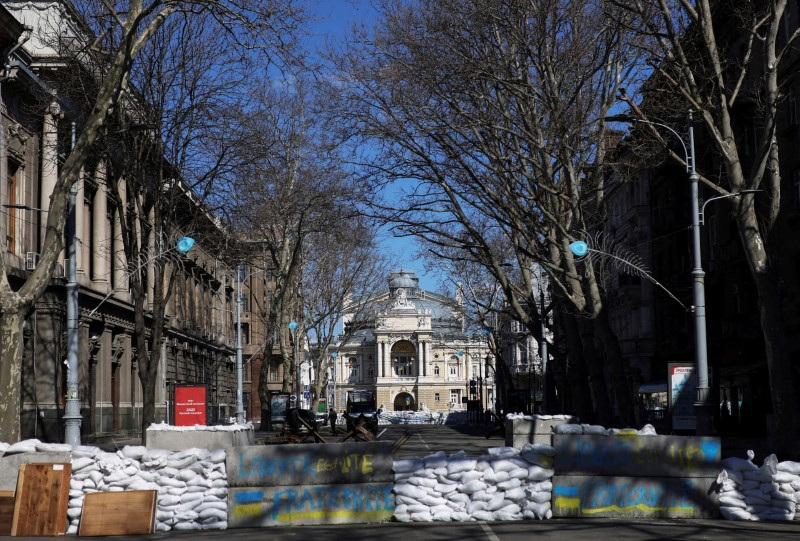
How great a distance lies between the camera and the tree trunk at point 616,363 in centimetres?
2927

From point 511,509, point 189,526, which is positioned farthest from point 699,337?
point 189,526

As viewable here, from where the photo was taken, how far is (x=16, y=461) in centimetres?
1439

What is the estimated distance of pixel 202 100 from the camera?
2783 cm

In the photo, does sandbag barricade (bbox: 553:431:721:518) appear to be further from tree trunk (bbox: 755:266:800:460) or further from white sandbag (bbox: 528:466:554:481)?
tree trunk (bbox: 755:266:800:460)

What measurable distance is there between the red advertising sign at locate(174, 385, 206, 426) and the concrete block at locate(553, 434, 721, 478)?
1656 centimetres

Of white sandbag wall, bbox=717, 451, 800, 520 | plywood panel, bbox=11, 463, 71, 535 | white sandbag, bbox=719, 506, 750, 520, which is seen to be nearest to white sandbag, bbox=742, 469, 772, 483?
white sandbag wall, bbox=717, 451, 800, 520

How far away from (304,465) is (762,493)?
5.98m

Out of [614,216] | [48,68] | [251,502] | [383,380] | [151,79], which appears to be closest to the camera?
[251,502]

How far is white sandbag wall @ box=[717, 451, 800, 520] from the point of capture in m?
14.6

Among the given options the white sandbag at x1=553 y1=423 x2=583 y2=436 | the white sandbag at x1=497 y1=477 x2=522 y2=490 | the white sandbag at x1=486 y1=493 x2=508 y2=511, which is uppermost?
the white sandbag at x1=553 y1=423 x2=583 y2=436

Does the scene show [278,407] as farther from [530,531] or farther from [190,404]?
[530,531]

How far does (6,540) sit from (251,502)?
3.03 m

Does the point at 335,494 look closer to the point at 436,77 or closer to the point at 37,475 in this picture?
the point at 37,475

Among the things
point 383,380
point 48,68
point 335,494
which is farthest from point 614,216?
point 383,380
